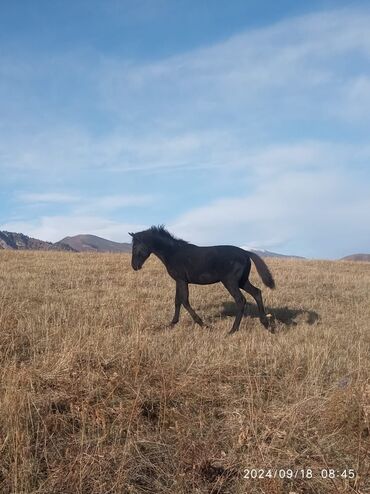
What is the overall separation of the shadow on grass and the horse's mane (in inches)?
85.0

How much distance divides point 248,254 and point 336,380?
445 cm

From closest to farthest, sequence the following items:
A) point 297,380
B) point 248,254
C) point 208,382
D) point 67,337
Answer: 1. point 208,382
2. point 297,380
3. point 67,337
4. point 248,254

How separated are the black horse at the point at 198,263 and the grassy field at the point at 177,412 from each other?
1.42 metres

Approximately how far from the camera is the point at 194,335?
8055 mm

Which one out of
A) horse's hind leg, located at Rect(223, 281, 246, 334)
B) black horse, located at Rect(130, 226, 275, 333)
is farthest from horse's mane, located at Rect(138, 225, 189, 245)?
horse's hind leg, located at Rect(223, 281, 246, 334)

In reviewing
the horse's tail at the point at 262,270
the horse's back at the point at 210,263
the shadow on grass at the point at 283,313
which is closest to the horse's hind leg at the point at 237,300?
the horse's back at the point at 210,263

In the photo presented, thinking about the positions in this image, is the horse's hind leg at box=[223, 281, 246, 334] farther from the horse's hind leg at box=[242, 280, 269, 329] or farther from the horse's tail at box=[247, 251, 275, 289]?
the horse's tail at box=[247, 251, 275, 289]

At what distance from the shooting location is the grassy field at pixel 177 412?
338 centimetres

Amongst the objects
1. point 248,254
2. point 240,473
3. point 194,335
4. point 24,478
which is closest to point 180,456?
point 240,473

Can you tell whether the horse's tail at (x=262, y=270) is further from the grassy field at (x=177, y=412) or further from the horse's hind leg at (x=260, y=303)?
the grassy field at (x=177, y=412)

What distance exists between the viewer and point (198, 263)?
31.2ft

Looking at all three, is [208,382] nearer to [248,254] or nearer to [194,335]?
[194,335]

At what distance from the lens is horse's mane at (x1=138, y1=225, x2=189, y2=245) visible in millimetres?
9914

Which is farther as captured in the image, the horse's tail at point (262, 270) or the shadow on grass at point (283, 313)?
the shadow on grass at point (283, 313)
